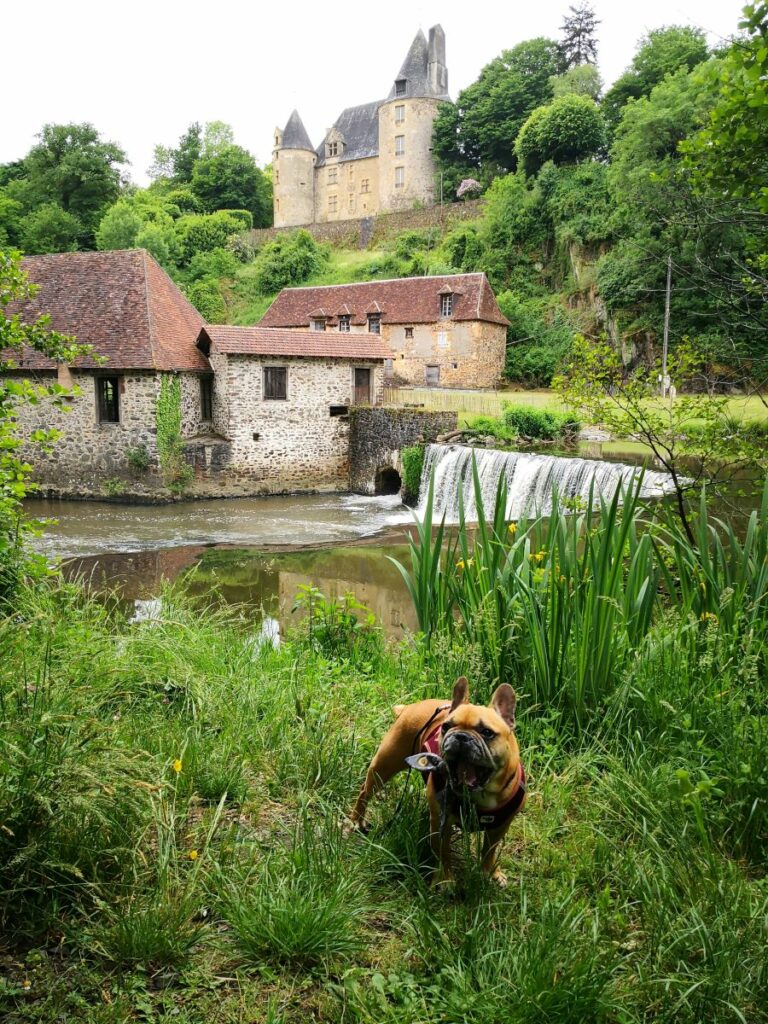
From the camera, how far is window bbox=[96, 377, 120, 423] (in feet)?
67.4

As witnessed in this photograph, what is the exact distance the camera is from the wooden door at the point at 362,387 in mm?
A: 23219

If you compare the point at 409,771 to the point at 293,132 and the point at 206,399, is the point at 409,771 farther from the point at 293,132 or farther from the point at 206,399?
the point at 293,132

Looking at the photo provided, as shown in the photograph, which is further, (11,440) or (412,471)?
(412,471)

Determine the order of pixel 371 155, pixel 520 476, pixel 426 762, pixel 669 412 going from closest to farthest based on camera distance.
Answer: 1. pixel 426 762
2. pixel 669 412
3. pixel 520 476
4. pixel 371 155

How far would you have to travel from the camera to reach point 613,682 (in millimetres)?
3434

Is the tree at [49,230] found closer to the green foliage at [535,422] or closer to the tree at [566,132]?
the tree at [566,132]

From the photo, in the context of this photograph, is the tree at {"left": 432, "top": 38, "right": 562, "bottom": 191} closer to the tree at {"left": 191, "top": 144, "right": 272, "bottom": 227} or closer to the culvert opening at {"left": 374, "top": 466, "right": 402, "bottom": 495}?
the tree at {"left": 191, "top": 144, "right": 272, "bottom": 227}

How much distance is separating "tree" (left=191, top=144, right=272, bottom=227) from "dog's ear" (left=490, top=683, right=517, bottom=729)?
205 feet

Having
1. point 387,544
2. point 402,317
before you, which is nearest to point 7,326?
point 387,544

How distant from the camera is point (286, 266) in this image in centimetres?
4559

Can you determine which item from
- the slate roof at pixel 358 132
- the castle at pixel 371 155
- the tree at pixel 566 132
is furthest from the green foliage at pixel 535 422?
the slate roof at pixel 358 132

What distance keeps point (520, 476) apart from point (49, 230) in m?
37.4

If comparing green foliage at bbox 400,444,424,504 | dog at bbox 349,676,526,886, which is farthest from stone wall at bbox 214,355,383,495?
dog at bbox 349,676,526,886

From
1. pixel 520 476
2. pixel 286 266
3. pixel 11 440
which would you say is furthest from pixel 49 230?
pixel 11 440
